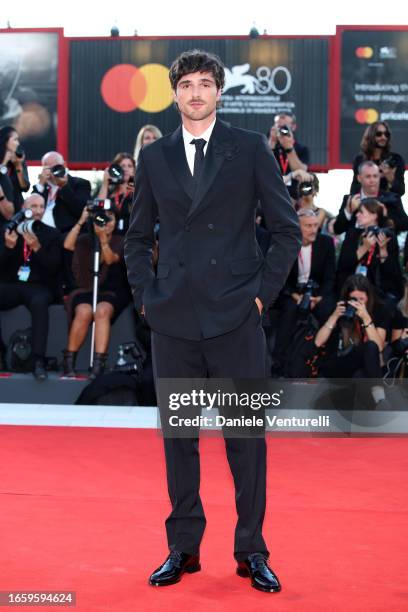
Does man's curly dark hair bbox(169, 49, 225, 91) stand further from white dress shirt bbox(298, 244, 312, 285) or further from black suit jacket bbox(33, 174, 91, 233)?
black suit jacket bbox(33, 174, 91, 233)

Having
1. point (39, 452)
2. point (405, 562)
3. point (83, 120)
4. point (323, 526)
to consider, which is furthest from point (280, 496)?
point (83, 120)

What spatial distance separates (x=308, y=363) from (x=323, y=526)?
9.83ft

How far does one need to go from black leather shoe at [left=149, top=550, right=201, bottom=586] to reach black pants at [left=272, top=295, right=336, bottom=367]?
3.81m

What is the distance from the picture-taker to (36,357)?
23.3 feet

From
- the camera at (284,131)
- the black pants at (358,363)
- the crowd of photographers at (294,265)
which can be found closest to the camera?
the black pants at (358,363)

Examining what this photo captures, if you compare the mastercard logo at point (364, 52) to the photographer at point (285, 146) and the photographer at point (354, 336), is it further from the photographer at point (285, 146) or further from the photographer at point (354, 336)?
the photographer at point (354, 336)

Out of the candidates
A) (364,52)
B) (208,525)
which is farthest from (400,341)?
(364,52)

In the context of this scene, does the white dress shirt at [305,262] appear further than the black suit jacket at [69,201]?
No

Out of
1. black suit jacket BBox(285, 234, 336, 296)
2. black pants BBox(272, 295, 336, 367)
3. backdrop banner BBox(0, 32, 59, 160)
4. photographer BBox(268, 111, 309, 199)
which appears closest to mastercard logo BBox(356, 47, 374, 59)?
backdrop banner BBox(0, 32, 59, 160)

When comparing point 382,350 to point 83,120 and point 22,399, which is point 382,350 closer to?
point 22,399

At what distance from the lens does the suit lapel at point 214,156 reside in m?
3.03

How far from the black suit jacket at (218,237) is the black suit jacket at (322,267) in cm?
408
